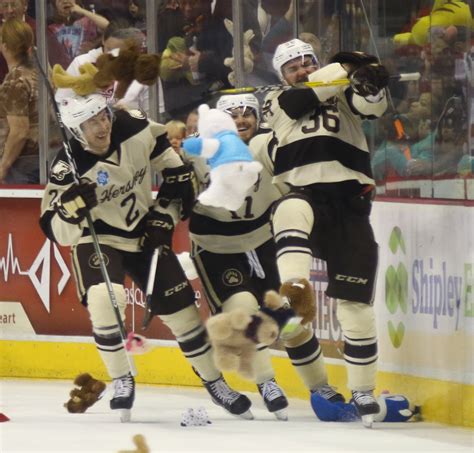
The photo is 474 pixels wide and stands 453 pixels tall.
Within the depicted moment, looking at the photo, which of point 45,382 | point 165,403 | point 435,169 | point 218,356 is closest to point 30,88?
point 45,382

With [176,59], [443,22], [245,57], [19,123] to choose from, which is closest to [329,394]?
[443,22]

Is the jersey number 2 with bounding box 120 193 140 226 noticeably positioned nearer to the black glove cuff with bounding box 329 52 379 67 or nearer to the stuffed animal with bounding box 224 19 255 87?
the black glove cuff with bounding box 329 52 379 67

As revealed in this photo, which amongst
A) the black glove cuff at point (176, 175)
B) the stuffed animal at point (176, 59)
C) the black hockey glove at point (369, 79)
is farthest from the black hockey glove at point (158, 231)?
the stuffed animal at point (176, 59)

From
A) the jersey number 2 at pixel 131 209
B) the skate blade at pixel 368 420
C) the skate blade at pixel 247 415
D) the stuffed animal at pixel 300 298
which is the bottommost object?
the skate blade at pixel 247 415

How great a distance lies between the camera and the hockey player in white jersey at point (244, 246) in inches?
272

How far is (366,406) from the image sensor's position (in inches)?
257

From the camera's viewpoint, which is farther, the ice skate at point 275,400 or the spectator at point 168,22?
the spectator at point 168,22

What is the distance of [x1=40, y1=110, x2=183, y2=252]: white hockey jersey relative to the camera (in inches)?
271

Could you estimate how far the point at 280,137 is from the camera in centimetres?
668

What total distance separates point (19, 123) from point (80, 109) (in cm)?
223

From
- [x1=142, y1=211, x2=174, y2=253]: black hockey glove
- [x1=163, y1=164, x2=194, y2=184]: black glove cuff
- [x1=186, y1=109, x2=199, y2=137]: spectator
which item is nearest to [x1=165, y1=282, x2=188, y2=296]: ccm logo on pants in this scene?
A: [x1=142, y1=211, x2=174, y2=253]: black hockey glove

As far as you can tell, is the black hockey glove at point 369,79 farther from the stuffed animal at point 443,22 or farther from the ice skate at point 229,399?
the ice skate at point 229,399

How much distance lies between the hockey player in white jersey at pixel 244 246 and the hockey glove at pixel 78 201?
21.4 inches

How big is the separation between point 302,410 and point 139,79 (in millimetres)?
1642
